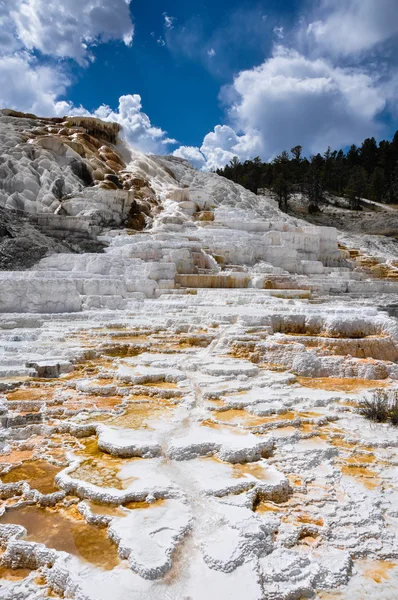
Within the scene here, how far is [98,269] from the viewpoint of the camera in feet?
39.0

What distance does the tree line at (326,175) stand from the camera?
116ft

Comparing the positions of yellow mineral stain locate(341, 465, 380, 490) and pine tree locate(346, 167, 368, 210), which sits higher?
pine tree locate(346, 167, 368, 210)

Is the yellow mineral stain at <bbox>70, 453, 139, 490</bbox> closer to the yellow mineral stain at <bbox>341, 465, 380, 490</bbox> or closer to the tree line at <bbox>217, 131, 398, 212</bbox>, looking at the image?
the yellow mineral stain at <bbox>341, 465, 380, 490</bbox>

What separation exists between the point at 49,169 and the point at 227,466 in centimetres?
2153

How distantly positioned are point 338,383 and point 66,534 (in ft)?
12.3

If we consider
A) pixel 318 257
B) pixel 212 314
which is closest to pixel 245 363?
pixel 212 314

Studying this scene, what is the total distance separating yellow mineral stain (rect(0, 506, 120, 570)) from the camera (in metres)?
2.22

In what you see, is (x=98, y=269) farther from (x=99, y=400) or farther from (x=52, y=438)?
(x=52, y=438)

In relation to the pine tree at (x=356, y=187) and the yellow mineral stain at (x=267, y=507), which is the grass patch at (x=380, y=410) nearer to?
the yellow mineral stain at (x=267, y=507)

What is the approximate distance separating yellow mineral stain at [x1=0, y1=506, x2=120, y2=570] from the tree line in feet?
106

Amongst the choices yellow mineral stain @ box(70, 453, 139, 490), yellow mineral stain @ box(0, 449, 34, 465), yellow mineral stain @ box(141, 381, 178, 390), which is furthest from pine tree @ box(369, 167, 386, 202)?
yellow mineral stain @ box(0, 449, 34, 465)

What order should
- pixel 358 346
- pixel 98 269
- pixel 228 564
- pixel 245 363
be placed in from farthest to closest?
pixel 98 269 < pixel 358 346 < pixel 245 363 < pixel 228 564

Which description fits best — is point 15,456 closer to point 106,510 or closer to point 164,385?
point 106,510

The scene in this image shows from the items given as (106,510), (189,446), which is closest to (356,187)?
(189,446)
